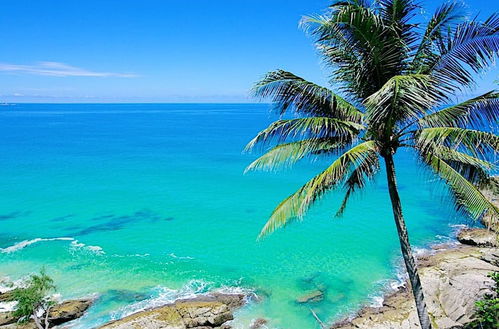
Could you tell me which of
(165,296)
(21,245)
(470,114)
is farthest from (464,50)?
(21,245)

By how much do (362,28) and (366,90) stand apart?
1.49m

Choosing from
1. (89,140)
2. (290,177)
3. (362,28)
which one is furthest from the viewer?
(89,140)

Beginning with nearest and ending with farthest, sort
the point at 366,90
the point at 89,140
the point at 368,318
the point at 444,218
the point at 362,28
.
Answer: the point at 362,28 → the point at 366,90 → the point at 368,318 → the point at 444,218 → the point at 89,140

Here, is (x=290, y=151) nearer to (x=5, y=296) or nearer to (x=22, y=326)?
(x=22, y=326)

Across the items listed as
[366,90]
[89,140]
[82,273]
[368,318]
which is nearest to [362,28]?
[366,90]

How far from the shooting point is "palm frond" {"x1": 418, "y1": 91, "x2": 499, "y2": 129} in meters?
6.80

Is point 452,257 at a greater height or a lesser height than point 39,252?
greater

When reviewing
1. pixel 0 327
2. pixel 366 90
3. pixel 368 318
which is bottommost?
pixel 0 327

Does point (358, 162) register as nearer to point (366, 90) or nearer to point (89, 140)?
point (366, 90)

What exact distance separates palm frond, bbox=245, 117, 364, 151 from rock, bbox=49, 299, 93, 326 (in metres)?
13.6

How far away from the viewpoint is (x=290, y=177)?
42.5 metres

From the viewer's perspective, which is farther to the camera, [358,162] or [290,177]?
[290,177]

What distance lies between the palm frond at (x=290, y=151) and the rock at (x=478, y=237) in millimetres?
18503

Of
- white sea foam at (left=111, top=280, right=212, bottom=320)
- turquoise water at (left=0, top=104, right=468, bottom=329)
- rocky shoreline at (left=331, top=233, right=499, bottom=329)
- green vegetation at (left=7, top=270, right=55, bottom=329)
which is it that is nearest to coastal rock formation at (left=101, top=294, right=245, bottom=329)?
white sea foam at (left=111, top=280, right=212, bottom=320)
